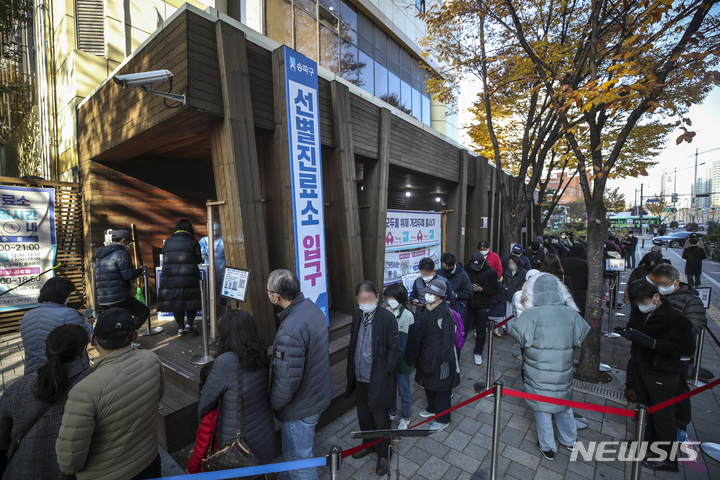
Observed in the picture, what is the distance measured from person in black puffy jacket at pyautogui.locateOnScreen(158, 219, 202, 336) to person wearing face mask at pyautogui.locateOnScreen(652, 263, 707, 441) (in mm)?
6160

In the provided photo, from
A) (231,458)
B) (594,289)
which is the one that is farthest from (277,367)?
(594,289)

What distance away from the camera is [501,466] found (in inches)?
127

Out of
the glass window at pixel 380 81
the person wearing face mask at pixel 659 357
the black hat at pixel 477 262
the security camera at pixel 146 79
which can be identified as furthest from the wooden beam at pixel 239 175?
the glass window at pixel 380 81

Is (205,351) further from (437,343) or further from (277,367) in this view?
(437,343)

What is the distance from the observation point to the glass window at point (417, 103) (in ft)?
48.6

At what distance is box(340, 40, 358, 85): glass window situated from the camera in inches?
375

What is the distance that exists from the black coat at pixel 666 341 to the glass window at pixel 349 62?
917 centimetres

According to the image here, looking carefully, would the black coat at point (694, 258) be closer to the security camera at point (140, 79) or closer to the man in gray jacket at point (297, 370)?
the man in gray jacket at point (297, 370)

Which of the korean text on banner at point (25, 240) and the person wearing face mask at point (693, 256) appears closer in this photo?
the korean text on banner at point (25, 240)

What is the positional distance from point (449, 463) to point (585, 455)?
148cm

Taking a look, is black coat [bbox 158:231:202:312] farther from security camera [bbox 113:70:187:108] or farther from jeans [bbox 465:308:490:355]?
jeans [bbox 465:308:490:355]

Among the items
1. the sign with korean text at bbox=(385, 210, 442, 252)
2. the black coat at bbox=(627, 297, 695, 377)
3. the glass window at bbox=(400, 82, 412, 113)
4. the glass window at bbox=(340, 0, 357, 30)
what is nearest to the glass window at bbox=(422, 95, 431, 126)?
the glass window at bbox=(400, 82, 412, 113)

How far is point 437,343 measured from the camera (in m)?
3.54

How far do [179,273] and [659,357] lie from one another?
607 centimetres
